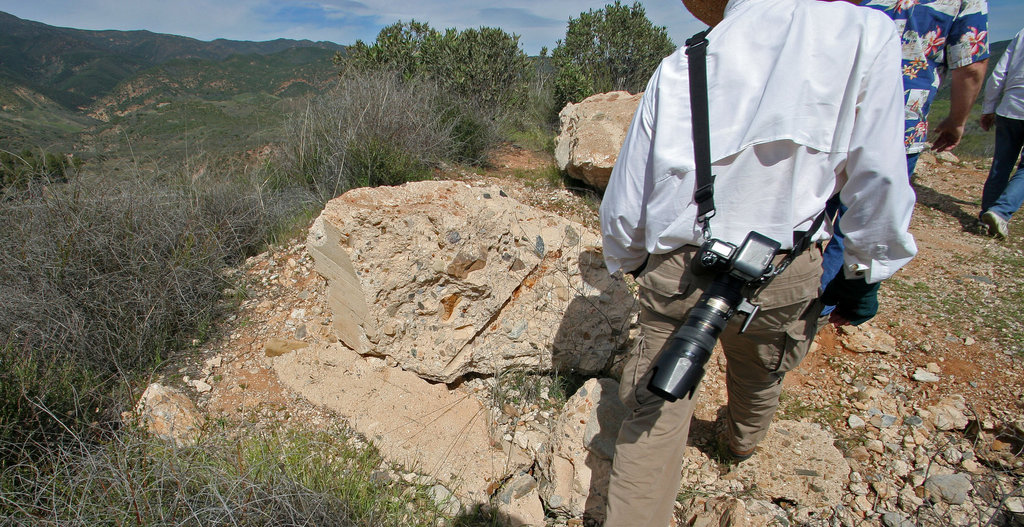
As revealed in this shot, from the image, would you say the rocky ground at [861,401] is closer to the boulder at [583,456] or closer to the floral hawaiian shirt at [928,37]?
the boulder at [583,456]

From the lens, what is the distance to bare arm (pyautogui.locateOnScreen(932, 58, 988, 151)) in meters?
2.48

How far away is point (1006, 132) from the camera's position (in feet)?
12.6

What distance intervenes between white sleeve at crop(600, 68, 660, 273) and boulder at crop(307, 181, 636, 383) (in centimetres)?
93

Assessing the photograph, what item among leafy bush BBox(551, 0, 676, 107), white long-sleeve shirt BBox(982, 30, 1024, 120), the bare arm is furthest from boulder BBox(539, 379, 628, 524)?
leafy bush BBox(551, 0, 676, 107)

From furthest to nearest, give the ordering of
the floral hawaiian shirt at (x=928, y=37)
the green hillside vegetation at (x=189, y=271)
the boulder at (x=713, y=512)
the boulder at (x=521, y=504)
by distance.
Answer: the floral hawaiian shirt at (x=928, y=37), the boulder at (x=521, y=504), the boulder at (x=713, y=512), the green hillside vegetation at (x=189, y=271)

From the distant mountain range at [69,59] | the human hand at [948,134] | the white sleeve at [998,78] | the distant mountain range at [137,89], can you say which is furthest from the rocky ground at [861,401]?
the distant mountain range at [69,59]

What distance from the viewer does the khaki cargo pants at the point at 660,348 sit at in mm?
1326

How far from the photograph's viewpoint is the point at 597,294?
8.28 feet

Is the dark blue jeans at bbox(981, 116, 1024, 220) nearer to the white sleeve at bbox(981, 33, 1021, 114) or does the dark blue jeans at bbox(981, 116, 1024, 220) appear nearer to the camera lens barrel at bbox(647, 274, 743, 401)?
the white sleeve at bbox(981, 33, 1021, 114)

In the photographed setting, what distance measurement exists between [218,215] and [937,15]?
4.29 metres

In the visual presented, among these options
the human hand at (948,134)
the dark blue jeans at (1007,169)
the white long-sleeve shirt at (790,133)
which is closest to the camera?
the white long-sleeve shirt at (790,133)

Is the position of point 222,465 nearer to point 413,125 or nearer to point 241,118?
point 413,125

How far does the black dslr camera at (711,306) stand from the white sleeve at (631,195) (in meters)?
0.24

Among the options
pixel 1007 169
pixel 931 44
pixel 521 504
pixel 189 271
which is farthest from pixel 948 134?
pixel 189 271
